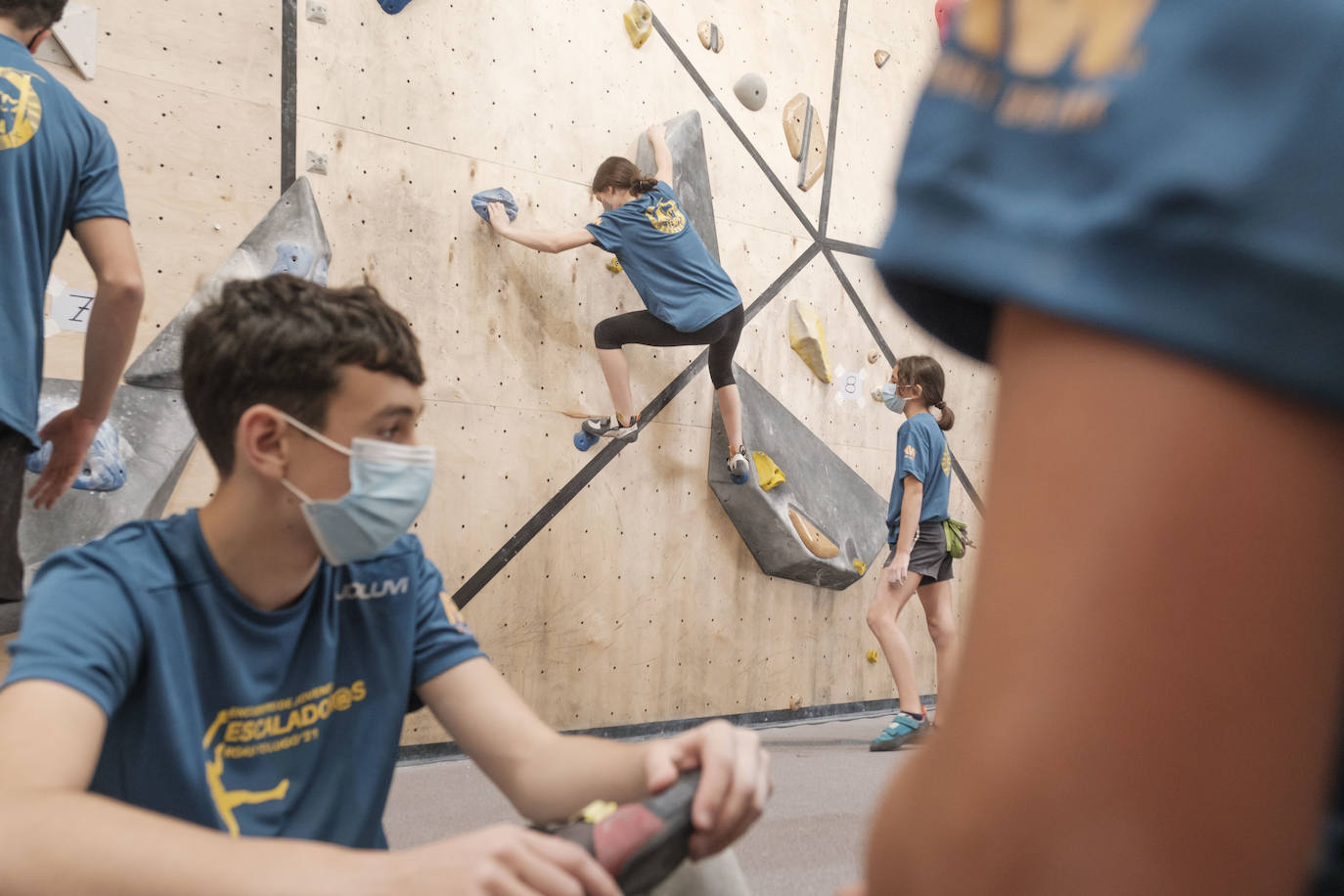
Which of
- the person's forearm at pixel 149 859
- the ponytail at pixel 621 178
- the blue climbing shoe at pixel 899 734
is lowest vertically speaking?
the blue climbing shoe at pixel 899 734

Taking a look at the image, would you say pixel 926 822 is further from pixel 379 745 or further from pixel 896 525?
pixel 896 525

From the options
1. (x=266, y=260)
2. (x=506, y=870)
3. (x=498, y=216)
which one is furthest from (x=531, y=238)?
(x=506, y=870)

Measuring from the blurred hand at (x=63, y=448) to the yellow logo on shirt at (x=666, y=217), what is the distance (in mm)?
2248

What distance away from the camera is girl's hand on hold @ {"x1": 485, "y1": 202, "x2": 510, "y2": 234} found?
353 centimetres

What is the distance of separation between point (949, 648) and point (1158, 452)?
13.8 ft

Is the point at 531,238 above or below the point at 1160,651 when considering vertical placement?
above

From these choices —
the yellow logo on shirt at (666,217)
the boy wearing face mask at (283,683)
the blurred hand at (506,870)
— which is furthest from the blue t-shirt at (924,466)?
the blurred hand at (506,870)

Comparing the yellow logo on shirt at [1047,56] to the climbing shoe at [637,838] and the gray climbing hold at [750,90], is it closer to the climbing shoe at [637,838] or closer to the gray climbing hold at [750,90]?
the climbing shoe at [637,838]

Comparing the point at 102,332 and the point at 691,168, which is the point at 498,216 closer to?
the point at 691,168

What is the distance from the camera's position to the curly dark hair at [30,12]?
184 cm

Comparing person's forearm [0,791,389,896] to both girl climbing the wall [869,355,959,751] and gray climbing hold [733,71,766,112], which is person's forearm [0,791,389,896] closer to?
girl climbing the wall [869,355,959,751]

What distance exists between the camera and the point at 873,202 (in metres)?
5.01

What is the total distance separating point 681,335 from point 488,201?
95 cm

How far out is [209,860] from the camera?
0.72 meters
